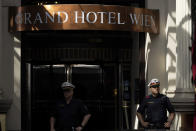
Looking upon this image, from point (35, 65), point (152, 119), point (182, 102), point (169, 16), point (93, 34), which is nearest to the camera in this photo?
point (152, 119)

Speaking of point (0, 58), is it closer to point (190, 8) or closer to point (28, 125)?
point (28, 125)

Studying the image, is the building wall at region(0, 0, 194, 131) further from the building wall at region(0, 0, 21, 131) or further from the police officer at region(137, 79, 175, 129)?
the police officer at region(137, 79, 175, 129)

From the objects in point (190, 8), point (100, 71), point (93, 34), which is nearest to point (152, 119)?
point (190, 8)

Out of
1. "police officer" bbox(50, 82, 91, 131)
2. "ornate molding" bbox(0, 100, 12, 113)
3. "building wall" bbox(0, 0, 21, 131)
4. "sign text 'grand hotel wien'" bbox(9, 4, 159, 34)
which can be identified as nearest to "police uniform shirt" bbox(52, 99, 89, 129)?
"police officer" bbox(50, 82, 91, 131)

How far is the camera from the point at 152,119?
10.0 meters

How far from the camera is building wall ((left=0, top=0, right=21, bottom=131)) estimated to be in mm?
13078

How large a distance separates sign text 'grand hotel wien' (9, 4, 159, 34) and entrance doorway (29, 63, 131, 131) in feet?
16.4

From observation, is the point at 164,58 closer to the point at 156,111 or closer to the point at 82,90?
the point at 156,111

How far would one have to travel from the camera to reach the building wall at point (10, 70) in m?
13.1

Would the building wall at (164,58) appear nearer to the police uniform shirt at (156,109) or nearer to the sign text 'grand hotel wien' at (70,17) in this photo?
the sign text 'grand hotel wien' at (70,17)

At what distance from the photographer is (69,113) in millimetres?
8836

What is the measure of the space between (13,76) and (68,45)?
199 inches

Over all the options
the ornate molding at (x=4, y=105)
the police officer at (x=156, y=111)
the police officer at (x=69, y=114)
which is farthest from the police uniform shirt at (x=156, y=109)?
the ornate molding at (x=4, y=105)

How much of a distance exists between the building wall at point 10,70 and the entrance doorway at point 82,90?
15.1 ft
